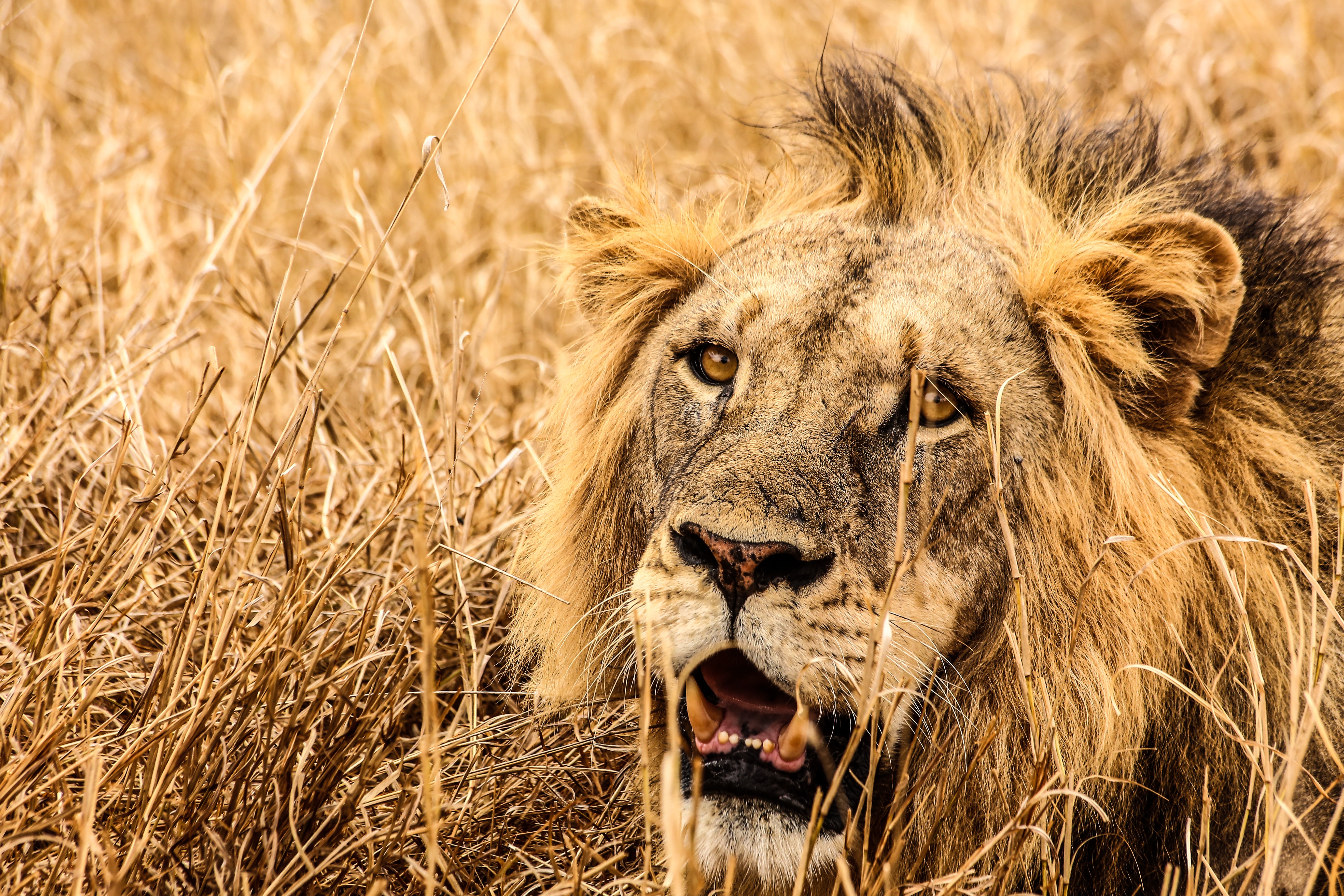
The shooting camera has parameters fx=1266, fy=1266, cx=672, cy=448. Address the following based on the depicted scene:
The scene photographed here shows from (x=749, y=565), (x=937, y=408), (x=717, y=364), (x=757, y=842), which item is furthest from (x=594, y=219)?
(x=757, y=842)

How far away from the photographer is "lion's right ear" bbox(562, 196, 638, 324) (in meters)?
3.49

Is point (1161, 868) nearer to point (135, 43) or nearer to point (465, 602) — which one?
point (465, 602)

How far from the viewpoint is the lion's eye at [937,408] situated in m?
2.87

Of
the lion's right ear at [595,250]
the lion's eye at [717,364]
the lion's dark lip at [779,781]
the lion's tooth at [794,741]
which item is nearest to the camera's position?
the lion's tooth at [794,741]

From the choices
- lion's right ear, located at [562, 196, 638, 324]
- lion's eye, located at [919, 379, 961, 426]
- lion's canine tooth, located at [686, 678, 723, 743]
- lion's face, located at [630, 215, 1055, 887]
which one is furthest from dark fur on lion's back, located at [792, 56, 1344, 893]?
lion's canine tooth, located at [686, 678, 723, 743]

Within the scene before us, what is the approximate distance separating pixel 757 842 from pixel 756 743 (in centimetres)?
20

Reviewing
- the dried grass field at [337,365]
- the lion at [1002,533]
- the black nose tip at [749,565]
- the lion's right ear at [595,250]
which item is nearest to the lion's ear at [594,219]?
the lion's right ear at [595,250]

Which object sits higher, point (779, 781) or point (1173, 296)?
point (1173, 296)

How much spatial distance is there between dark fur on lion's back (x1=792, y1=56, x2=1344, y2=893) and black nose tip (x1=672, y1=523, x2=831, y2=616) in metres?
0.85

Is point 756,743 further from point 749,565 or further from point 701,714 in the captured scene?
point 749,565

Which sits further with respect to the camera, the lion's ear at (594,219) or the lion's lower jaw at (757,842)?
the lion's ear at (594,219)

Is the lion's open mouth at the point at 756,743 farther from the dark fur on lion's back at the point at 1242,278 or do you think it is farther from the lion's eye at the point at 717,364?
the lion's eye at the point at 717,364

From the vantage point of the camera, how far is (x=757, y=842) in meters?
2.61

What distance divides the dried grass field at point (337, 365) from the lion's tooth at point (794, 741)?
42 centimetres
